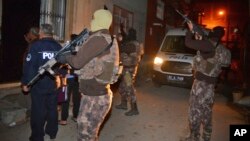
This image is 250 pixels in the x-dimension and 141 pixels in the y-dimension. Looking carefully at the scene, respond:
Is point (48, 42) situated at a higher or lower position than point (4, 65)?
higher

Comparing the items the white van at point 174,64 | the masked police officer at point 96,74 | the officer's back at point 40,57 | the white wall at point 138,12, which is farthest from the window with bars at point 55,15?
the white wall at point 138,12

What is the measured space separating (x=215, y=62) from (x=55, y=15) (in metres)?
4.55

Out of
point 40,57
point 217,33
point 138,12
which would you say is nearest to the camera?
point 40,57

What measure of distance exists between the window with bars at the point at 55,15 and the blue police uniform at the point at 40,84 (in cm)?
309

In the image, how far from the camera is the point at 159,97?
1020cm

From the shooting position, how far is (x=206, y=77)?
208 inches

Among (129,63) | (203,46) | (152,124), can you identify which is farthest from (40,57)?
(152,124)

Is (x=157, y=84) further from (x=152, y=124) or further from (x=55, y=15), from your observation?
(x=55, y=15)

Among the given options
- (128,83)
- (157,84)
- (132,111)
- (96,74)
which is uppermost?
(96,74)

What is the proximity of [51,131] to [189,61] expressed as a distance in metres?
6.06

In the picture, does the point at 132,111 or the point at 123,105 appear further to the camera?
the point at 123,105

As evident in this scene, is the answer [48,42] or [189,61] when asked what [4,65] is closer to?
[48,42]

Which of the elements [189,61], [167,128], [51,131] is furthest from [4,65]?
[189,61]

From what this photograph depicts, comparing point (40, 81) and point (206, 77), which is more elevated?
point (206, 77)
